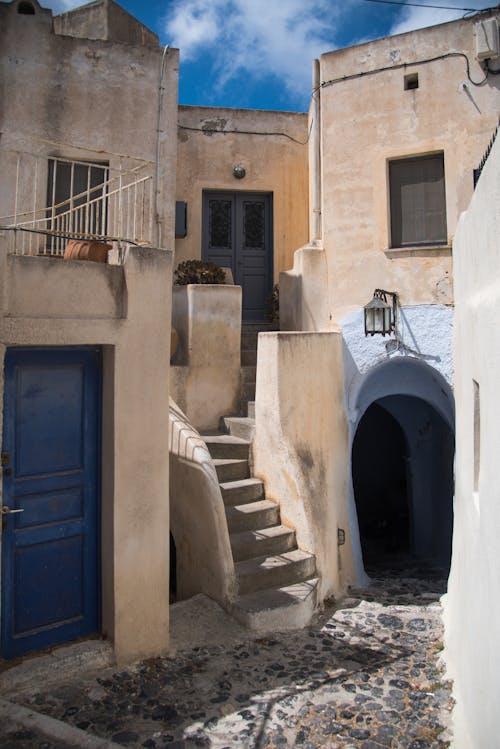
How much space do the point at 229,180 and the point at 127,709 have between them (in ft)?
30.7

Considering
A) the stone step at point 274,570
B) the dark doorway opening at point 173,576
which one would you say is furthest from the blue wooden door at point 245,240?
the stone step at point 274,570

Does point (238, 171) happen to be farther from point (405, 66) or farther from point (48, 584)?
point (48, 584)

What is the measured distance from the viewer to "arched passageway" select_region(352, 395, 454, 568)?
10898 millimetres

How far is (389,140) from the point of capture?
9.30m

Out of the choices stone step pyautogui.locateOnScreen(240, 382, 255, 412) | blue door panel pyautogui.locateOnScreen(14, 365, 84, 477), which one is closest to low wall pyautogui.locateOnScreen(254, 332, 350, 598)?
stone step pyautogui.locateOnScreen(240, 382, 255, 412)

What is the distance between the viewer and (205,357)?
349 inches

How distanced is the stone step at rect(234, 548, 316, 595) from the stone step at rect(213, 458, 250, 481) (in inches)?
48.5

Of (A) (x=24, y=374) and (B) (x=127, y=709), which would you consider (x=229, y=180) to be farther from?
(B) (x=127, y=709)

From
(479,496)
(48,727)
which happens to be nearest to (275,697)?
(48,727)

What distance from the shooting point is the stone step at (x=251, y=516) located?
7047 millimetres

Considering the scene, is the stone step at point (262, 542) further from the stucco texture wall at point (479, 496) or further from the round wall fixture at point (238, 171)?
the round wall fixture at point (238, 171)

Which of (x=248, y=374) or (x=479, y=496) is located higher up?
(x=248, y=374)

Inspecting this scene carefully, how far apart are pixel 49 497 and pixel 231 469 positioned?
128 inches

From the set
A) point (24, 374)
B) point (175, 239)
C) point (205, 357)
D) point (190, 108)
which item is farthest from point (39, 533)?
point (190, 108)
